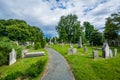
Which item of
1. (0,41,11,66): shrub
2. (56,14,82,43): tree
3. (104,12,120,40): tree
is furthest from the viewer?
(56,14,82,43): tree

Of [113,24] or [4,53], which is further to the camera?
[113,24]

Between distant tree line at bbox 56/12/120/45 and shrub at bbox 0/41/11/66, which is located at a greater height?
distant tree line at bbox 56/12/120/45

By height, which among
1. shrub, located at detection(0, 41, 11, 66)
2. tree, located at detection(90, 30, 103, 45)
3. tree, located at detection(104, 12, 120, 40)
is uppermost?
tree, located at detection(104, 12, 120, 40)

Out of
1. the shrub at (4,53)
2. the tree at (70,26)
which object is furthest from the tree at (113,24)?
the shrub at (4,53)

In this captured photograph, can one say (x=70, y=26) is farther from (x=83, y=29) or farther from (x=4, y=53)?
(x=4, y=53)

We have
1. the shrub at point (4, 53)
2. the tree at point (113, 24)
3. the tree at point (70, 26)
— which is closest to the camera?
the shrub at point (4, 53)

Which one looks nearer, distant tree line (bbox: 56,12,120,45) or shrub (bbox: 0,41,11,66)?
shrub (bbox: 0,41,11,66)

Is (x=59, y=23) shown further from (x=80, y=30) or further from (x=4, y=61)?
(x=4, y=61)

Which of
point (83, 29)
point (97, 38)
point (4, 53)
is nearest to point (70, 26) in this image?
point (83, 29)

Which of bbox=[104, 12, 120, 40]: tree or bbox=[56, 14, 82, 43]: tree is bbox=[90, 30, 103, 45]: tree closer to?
bbox=[104, 12, 120, 40]: tree

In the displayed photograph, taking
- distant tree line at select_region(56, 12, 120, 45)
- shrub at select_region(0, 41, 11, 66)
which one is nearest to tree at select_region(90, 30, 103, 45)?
distant tree line at select_region(56, 12, 120, 45)

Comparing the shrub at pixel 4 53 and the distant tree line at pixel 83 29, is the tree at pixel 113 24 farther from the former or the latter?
the shrub at pixel 4 53

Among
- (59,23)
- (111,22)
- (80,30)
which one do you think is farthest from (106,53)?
(59,23)

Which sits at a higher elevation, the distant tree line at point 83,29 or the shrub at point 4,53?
the distant tree line at point 83,29
